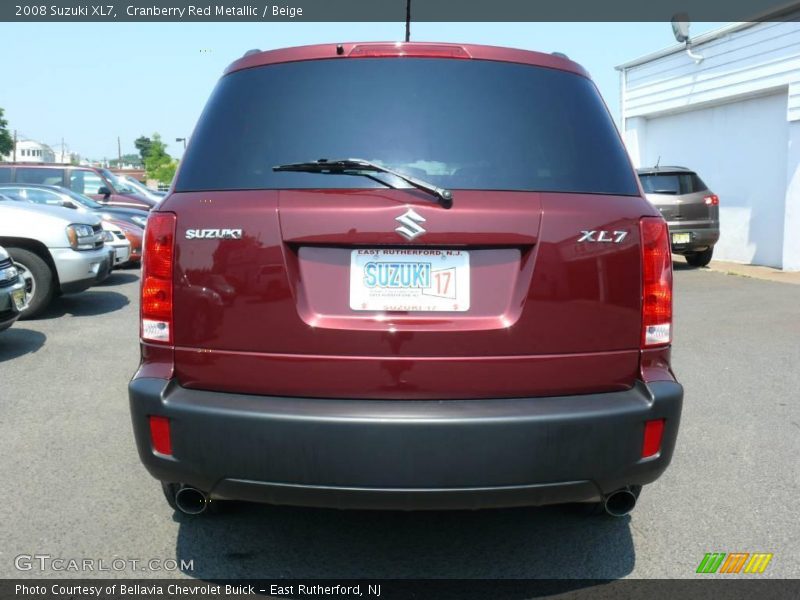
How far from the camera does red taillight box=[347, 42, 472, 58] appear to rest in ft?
8.83

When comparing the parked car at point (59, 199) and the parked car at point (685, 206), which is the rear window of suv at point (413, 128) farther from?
the parked car at point (685, 206)

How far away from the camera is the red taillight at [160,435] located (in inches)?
96.0

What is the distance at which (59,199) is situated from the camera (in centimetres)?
1188

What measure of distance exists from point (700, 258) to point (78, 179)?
11.8 m

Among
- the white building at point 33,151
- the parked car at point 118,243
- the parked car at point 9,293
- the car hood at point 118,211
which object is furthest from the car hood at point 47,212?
the white building at point 33,151

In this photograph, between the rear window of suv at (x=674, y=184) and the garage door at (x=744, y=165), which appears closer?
the rear window of suv at (x=674, y=184)

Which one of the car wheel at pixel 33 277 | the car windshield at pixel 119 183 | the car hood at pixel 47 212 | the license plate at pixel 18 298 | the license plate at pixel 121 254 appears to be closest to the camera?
the license plate at pixel 18 298

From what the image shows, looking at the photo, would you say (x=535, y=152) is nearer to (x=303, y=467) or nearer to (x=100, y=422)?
(x=303, y=467)

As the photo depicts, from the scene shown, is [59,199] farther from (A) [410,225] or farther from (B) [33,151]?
(B) [33,151]

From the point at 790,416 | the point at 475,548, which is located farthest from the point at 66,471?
the point at 790,416

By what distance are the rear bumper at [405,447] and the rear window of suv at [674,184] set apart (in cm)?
1123

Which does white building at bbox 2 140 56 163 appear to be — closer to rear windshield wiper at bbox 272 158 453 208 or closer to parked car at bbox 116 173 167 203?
parked car at bbox 116 173 167 203
